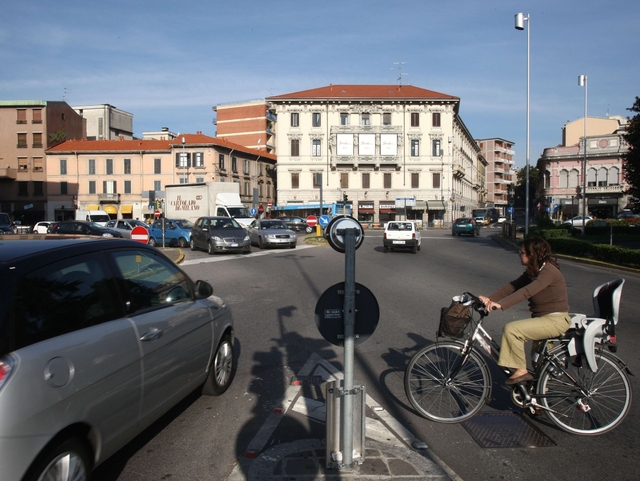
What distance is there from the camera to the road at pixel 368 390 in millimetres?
3916

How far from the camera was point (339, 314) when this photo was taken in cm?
371

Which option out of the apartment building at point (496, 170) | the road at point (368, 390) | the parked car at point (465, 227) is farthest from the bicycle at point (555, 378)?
the apartment building at point (496, 170)

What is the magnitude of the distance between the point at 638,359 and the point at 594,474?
3.38 metres

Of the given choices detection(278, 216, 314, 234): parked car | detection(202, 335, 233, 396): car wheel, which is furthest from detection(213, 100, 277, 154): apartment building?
detection(202, 335, 233, 396): car wheel

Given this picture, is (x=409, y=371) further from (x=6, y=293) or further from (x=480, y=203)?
(x=480, y=203)

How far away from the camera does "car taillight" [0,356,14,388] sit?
2598mm

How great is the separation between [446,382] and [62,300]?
10.3ft

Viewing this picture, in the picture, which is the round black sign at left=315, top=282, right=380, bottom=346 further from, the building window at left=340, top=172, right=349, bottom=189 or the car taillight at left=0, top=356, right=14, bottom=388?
the building window at left=340, top=172, right=349, bottom=189

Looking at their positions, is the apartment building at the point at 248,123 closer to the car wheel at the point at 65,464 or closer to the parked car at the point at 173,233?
the parked car at the point at 173,233

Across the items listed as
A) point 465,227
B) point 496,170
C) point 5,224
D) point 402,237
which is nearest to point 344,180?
point 465,227

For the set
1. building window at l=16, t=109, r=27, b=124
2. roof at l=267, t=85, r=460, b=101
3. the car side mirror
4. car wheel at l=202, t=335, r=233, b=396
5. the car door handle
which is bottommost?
car wheel at l=202, t=335, r=233, b=396

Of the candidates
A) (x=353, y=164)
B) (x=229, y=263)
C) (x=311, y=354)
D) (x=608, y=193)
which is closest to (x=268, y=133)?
(x=353, y=164)

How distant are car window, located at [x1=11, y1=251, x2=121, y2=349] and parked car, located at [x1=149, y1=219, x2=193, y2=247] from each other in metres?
24.1

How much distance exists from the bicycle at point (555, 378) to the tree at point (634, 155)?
19.1m
